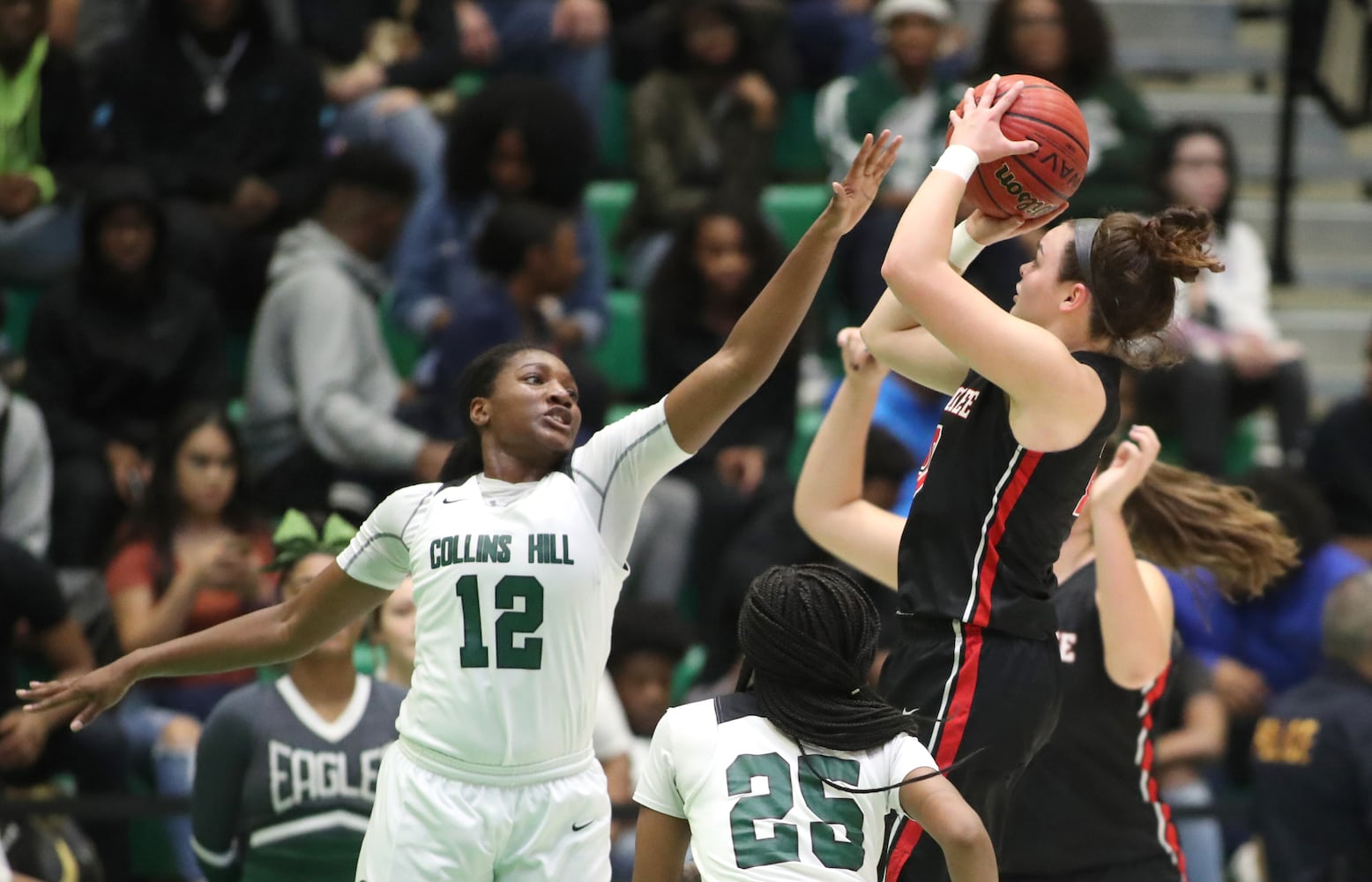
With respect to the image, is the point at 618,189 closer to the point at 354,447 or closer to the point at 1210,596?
the point at 354,447

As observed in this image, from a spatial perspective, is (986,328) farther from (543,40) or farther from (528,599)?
(543,40)

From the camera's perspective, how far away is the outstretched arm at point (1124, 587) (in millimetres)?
4297

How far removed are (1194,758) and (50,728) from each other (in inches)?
146

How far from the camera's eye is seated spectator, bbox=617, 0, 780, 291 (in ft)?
27.7

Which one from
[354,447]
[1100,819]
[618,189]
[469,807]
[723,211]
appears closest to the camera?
[469,807]

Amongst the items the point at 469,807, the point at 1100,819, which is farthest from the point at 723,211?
the point at 469,807

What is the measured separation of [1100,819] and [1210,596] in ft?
9.64

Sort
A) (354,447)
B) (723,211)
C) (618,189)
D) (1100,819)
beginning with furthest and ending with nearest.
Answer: (618,189) < (723,211) < (354,447) < (1100,819)

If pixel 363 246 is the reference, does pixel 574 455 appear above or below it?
above

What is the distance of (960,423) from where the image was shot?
3.95m

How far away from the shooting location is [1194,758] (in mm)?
6805

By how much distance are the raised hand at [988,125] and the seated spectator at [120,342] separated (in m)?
4.10

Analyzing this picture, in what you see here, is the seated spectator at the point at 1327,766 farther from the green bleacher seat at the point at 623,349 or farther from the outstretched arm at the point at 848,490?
the green bleacher seat at the point at 623,349

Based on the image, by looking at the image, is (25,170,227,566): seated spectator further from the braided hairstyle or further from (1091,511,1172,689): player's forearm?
the braided hairstyle
